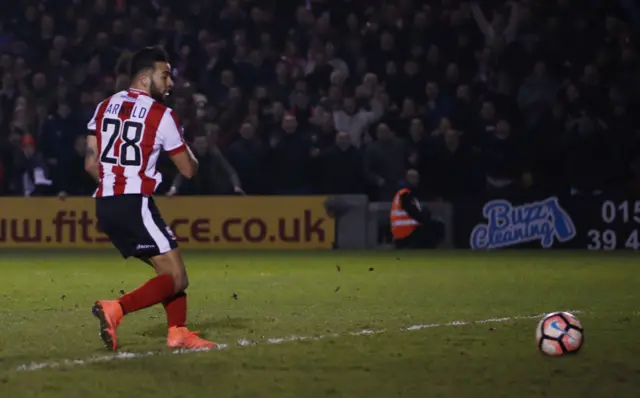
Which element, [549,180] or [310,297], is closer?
[310,297]

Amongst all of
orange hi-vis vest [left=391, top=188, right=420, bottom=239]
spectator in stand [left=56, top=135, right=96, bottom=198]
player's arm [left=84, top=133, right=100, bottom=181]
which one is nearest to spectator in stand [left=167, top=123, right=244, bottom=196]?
spectator in stand [left=56, top=135, right=96, bottom=198]

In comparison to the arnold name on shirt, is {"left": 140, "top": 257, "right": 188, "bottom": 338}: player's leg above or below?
below

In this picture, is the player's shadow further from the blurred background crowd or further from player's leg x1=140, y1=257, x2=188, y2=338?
the blurred background crowd

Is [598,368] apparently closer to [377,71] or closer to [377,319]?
[377,319]

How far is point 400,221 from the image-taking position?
1794 centimetres

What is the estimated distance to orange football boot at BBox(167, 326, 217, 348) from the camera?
6.92 metres

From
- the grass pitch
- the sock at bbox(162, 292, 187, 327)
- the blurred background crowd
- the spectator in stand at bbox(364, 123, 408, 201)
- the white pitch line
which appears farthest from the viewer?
the blurred background crowd

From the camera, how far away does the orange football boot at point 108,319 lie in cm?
674

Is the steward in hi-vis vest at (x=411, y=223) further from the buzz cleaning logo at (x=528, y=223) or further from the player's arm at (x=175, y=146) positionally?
the player's arm at (x=175, y=146)

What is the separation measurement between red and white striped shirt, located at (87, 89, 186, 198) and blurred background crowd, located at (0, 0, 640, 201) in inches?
424

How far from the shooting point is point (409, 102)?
59.1 ft

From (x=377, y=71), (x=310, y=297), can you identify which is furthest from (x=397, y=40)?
(x=310, y=297)

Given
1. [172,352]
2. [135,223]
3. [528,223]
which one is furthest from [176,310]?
[528,223]

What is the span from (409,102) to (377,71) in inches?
52.1
